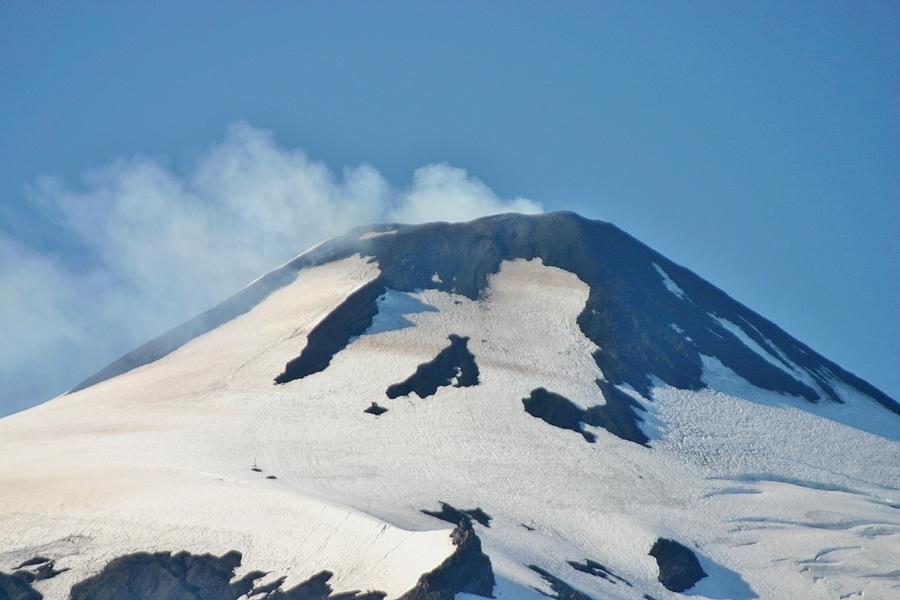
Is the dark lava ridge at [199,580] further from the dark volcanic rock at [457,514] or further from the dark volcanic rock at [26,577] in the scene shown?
the dark volcanic rock at [457,514]

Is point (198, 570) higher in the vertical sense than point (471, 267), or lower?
lower

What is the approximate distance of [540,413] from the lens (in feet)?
298

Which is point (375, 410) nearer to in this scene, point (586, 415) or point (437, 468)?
point (437, 468)

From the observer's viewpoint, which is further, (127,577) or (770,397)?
(770,397)

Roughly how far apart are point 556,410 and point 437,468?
12.9 meters

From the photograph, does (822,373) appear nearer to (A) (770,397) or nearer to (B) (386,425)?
(A) (770,397)

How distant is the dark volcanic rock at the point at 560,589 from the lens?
209 feet

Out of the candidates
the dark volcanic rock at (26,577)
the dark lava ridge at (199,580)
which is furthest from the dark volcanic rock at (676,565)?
the dark volcanic rock at (26,577)

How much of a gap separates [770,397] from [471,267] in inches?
1069

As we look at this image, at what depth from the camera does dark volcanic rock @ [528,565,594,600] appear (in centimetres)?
6366

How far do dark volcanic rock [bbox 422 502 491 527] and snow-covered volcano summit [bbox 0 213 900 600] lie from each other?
0.17 metres

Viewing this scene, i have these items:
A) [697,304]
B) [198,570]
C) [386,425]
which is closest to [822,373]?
[697,304]

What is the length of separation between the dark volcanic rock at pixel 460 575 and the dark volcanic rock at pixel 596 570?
9.08 meters

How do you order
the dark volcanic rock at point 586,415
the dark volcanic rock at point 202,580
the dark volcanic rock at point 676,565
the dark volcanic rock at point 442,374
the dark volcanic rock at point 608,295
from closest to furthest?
the dark volcanic rock at point 202,580 < the dark volcanic rock at point 676,565 < the dark volcanic rock at point 586,415 < the dark volcanic rock at point 442,374 < the dark volcanic rock at point 608,295
